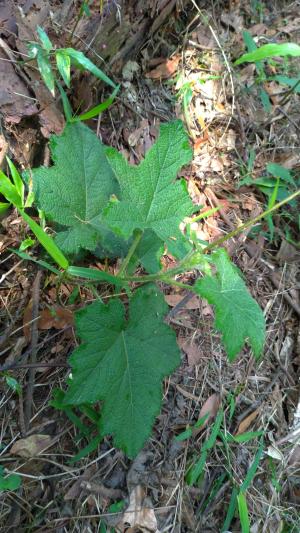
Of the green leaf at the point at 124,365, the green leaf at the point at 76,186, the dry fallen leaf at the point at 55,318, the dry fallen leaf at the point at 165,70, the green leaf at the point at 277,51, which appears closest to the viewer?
the green leaf at the point at 124,365

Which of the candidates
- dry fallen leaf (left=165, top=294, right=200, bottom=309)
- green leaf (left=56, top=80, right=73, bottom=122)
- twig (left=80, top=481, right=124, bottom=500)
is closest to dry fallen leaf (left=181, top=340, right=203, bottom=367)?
dry fallen leaf (left=165, top=294, right=200, bottom=309)

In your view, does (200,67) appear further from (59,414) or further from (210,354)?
(59,414)

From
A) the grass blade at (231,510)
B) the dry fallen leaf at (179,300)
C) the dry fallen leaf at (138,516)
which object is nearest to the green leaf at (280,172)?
the dry fallen leaf at (179,300)

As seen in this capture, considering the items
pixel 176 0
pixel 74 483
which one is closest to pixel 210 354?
pixel 74 483

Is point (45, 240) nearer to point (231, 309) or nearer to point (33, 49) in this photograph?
point (231, 309)

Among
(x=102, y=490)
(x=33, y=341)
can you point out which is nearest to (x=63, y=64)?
(x=33, y=341)

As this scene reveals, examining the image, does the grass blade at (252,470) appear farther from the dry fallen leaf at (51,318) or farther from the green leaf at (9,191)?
the green leaf at (9,191)
